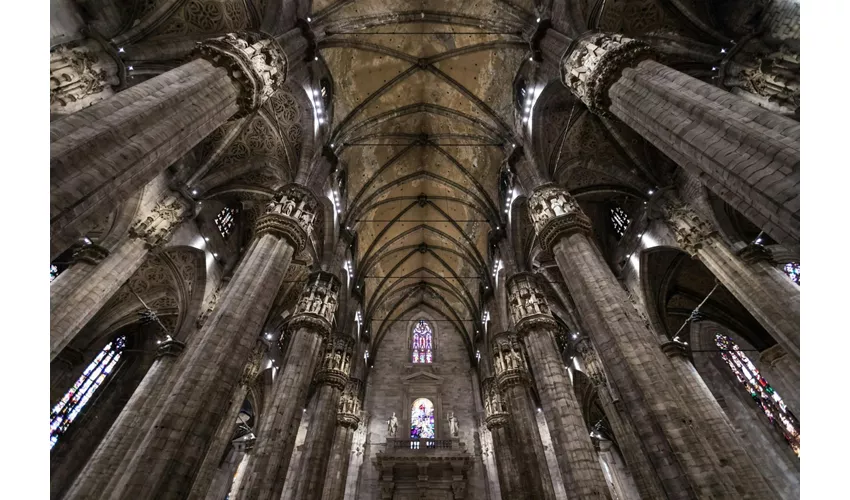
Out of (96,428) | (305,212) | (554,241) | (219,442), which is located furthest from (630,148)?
(96,428)

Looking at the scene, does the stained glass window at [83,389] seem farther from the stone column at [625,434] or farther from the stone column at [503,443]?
the stone column at [625,434]

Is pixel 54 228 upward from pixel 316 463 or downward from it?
downward

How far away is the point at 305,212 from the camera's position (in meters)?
13.2

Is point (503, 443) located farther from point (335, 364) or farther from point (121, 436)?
point (121, 436)

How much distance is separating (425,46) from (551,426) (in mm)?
→ 16263

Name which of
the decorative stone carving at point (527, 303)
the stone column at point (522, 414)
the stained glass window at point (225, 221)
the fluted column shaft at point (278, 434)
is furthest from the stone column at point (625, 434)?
the stained glass window at point (225, 221)

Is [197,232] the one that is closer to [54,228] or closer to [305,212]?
[305,212]

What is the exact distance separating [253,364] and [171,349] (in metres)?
3.77

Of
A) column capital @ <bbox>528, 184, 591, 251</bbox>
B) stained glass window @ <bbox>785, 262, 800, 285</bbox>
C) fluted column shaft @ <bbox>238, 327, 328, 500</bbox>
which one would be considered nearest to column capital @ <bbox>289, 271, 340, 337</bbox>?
fluted column shaft @ <bbox>238, 327, 328, 500</bbox>

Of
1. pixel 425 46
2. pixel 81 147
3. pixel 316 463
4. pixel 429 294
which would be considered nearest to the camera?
pixel 81 147

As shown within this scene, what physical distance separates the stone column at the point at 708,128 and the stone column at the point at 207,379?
9058mm

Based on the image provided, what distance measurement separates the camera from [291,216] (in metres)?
12.4

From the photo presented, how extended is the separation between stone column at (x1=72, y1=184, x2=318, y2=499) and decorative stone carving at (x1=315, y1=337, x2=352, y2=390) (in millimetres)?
7089

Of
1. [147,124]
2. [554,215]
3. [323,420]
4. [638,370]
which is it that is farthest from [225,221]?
[638,370]
